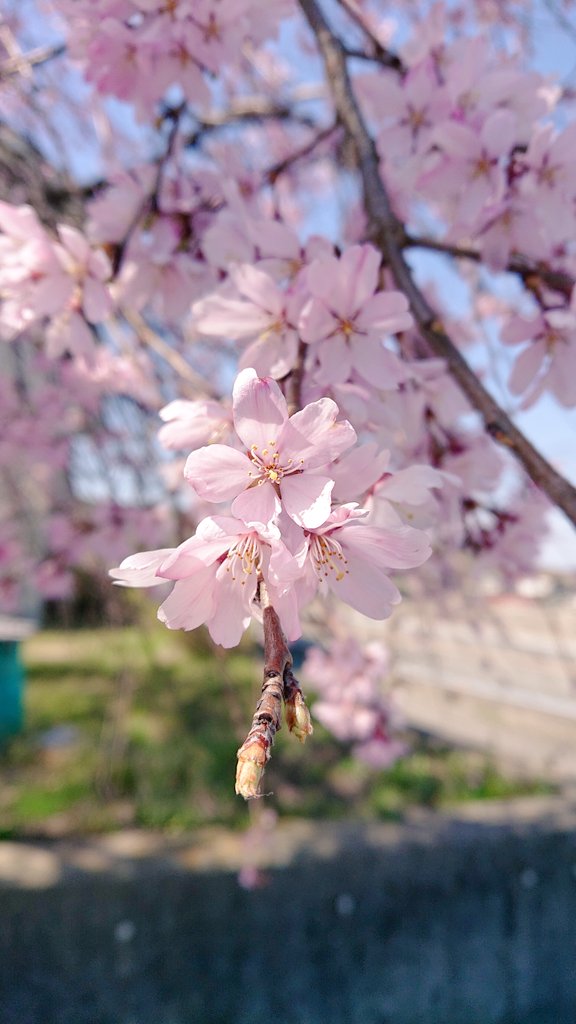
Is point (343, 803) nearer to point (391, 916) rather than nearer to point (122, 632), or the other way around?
point (391, 916)

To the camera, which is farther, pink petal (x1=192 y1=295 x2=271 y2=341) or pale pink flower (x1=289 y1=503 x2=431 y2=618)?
pink petal (x1=192 y1=295 x2=271 y2=341)

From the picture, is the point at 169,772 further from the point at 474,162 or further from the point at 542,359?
the point at 474,162

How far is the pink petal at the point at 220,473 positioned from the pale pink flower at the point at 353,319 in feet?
0.63

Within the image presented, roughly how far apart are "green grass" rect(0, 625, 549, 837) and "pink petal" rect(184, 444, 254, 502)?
1708 mm

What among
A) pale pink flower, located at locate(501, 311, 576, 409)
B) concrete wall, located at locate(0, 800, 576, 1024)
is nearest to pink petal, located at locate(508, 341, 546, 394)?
pale pink flower, located at locate(501, 311, 576, 409)

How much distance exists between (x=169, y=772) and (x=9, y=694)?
113 centimetres

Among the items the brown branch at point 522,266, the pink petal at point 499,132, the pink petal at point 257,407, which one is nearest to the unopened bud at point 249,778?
the pink petal at point 257,407

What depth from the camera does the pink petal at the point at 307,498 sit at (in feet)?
1.44

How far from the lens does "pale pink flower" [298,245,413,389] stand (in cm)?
63

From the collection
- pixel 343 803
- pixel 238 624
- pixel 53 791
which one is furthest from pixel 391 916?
pixel 238 624

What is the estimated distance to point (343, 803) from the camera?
8.80ft

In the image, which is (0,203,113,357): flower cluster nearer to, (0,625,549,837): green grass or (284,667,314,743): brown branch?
(284,667,314,743): brown branch

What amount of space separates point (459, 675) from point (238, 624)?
3.71 metres

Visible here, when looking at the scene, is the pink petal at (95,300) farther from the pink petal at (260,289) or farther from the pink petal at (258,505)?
the pink petal at (258,505)
